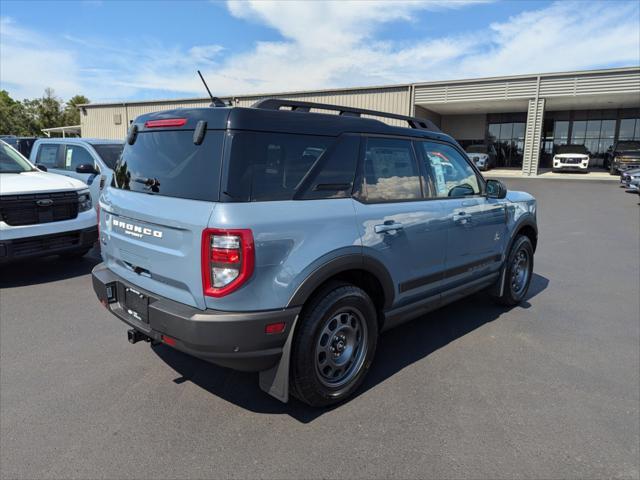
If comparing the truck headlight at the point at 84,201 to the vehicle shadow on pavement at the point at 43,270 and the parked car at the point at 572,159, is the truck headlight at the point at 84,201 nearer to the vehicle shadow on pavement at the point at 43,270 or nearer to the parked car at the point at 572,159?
the vehicle shadow on pavement at the point at 43,270

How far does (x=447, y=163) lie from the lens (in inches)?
159

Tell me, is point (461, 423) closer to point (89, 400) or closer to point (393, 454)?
point (393, 454)

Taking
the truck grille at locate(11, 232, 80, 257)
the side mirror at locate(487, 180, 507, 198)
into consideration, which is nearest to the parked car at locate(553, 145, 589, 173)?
the side mirror at locate(487, 180, 507, 198)

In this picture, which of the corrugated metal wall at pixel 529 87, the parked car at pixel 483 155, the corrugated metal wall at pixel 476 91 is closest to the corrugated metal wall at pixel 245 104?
the corrugated metal wall at pixel 476 91

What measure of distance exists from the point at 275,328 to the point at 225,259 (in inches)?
20.1

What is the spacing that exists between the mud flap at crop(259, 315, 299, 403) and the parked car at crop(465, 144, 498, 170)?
94.7 feet

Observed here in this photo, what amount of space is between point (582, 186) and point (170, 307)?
898 inches

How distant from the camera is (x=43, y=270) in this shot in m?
6.43

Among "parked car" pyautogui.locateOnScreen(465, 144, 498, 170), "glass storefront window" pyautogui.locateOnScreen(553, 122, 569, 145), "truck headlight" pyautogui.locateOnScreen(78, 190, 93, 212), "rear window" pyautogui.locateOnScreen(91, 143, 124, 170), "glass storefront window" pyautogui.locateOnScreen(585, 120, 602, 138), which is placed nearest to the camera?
"truck headlight" pyautogui.locateOnScreen(78, 190, 93, 212)

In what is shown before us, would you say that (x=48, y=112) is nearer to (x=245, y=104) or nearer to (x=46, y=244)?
(x=245, y=104)

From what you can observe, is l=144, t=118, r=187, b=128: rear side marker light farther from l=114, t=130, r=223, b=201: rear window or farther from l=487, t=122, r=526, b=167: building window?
l=487, t=122, r=526, b=167: building window

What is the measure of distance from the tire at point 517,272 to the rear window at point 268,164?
9.84 feet

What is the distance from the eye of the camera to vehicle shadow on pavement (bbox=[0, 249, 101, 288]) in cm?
591

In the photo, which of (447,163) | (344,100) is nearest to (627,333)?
(447,163)
